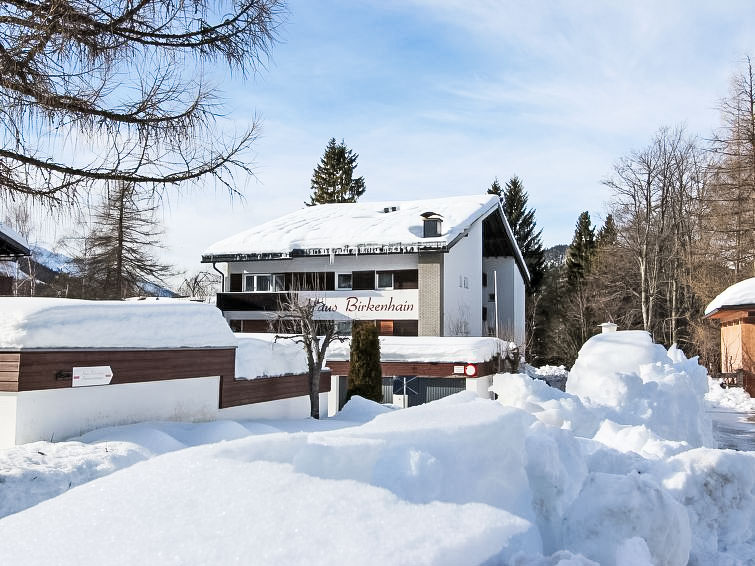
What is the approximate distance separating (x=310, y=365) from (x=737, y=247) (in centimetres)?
2416

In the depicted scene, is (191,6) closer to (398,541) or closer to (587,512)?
(398,541)

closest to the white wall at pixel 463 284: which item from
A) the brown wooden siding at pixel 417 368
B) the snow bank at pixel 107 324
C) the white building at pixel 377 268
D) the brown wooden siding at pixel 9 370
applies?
the white building at pixel 377 268

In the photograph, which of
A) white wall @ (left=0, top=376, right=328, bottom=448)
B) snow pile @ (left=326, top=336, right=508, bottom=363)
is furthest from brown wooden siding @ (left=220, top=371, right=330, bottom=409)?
snow pile @ (left=326, top=336, right=508, bottom=363)

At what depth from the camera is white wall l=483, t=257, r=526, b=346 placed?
32281 mm

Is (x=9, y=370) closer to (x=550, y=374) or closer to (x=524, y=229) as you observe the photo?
(x=550, y=374)

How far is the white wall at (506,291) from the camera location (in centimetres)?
3228

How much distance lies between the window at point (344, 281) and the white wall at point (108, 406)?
15297 mm

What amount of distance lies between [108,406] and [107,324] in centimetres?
117

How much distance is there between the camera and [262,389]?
44.3 feet

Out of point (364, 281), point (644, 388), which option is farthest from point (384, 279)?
point (644, 388)

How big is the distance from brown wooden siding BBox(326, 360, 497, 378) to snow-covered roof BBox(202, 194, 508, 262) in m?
4.95

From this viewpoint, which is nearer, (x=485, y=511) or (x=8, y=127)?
(x=485, y=511)

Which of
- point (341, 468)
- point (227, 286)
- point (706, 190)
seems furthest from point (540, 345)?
point (341, 468)

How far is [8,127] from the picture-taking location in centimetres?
468
